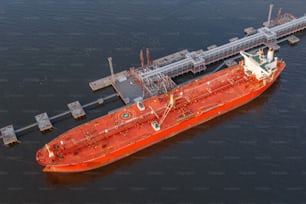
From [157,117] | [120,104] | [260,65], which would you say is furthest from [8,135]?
[260,65]

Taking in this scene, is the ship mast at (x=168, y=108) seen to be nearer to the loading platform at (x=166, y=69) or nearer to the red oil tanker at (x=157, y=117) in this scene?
the red oil tanker at (x=157, y=117)

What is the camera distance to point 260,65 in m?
68.3

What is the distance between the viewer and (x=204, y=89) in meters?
68.3

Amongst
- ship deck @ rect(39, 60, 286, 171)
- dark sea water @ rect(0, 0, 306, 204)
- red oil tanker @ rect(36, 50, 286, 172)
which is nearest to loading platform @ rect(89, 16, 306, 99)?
dark sea water @ rect(0, 0, 306, 204)

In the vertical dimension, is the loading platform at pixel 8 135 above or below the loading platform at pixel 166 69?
below

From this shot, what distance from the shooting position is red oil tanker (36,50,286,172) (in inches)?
2263

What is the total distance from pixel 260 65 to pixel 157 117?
21.2 meters

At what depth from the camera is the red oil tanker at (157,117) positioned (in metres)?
57.5

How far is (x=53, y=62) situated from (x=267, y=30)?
44.2 metres

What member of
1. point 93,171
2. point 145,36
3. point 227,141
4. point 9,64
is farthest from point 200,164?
point 9,64

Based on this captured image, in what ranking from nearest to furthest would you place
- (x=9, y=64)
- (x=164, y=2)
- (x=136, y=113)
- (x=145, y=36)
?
(x=136, y=113)
(x=9, y=64)
(x=145, y=36)
(x=164, y=2)

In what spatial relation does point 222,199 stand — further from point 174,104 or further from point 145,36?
point 145,36

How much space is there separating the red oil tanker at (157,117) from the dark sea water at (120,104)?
71.8 inches

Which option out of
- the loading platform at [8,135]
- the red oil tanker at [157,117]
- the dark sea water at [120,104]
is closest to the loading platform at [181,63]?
the dark sea water at [120,104]
